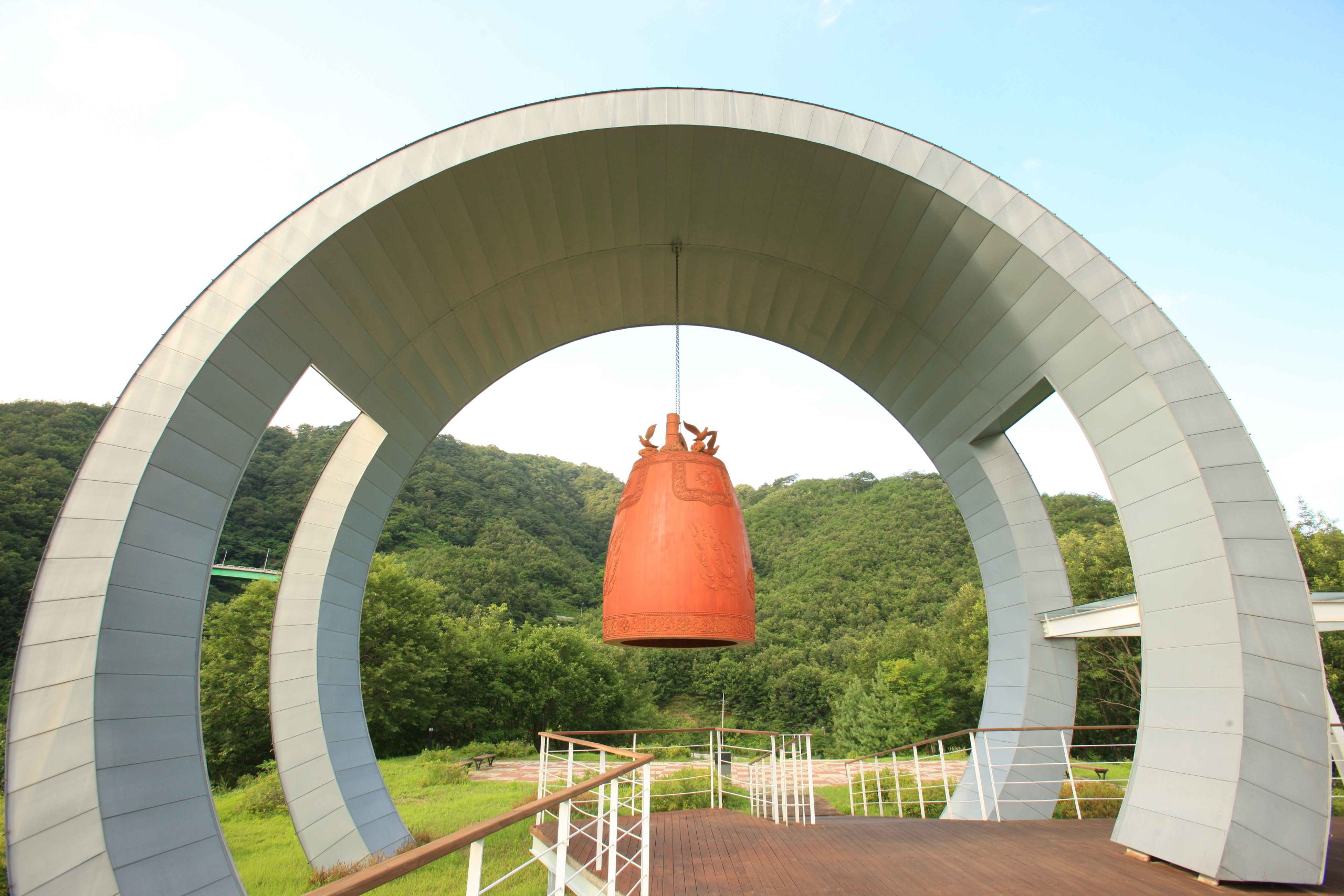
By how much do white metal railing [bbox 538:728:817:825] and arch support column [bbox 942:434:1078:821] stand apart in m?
1.96

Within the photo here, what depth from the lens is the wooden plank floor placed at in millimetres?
3955

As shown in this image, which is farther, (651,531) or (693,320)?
(693,320)

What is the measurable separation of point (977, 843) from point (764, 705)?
32.4 meters

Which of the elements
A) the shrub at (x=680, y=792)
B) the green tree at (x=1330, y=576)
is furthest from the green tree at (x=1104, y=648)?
the shrub at (x=680, y=792)

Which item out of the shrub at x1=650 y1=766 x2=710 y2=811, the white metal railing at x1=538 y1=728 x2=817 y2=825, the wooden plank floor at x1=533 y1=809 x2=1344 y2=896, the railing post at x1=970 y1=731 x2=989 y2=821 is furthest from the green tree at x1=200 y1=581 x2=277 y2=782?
the railing post at x1=970 y1=731 x2=989 y2=821

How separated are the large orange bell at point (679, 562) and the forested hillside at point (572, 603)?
11.4 meters

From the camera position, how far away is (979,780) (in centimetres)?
665

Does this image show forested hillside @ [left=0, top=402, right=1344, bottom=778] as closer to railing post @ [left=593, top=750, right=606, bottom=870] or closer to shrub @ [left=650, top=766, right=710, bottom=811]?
shrub @ [left=650, top=766, right=710, bottom=811]

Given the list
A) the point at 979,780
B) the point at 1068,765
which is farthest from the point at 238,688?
the point at 1068,765

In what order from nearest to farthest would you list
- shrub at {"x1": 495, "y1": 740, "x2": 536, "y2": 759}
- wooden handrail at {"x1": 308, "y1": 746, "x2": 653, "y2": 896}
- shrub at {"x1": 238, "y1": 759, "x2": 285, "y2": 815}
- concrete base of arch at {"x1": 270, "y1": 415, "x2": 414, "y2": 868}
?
wooden handrail at {"x1": 308, "y1": 746, "x2": 653, "y2": 896}
concrete base of arch at {"x1": 270, "y1": 415, "x2": 414, "y2": 868}
shrub at {"x1": 238, "y1": 759, "x2": 285, "y2": 815}
shrub at {"x1": 495, "y1": 740, "x2": 536, "y2": 759}

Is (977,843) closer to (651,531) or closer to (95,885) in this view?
(651,531)

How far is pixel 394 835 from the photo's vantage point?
6.65 metres

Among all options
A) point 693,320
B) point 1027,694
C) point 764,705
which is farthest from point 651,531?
point 764,705

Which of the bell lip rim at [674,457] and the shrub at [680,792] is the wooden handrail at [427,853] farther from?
the shrub at [680,792]
